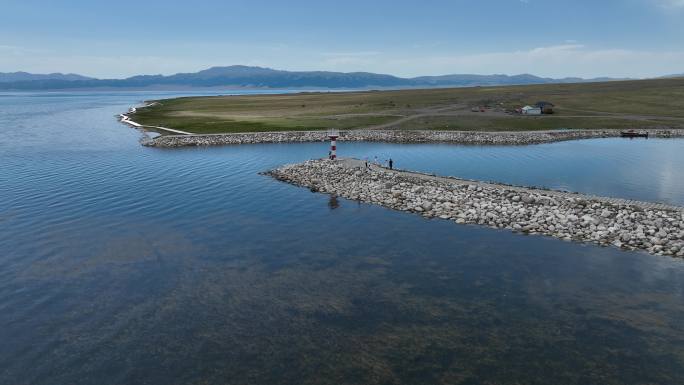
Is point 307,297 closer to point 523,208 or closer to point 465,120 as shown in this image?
point 523,208

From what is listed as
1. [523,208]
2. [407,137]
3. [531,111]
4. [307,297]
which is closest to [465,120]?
[531,111]

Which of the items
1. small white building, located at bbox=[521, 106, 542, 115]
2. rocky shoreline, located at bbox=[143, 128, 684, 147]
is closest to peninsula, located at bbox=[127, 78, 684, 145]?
rocky shoreline, located at bbox=[143, 128, 684, 147]

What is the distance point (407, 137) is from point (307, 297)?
6371 cm

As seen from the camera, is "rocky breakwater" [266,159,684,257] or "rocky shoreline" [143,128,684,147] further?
"rocky shoreline" [143,128,684,147]

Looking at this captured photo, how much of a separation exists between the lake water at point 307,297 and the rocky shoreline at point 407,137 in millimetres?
36130

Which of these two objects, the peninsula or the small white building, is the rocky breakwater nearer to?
the peninsula

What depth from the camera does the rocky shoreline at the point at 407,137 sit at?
79375mm

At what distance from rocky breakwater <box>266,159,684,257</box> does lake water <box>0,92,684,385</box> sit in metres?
1.98

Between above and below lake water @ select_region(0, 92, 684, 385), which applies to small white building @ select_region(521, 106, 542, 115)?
above

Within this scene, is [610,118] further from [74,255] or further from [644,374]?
[74,255]

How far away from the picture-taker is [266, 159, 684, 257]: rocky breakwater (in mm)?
30266

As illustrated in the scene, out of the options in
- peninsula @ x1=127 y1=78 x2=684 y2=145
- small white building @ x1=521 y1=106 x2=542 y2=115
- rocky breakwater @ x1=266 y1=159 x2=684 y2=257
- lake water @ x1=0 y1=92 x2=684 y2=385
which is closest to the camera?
lake water @ x1=0 y1=92 x2=684 y2=385

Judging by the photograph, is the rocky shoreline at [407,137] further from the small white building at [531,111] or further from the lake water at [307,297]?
the lake water at [307,297]

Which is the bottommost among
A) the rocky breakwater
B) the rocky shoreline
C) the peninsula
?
the rocky breakwater
